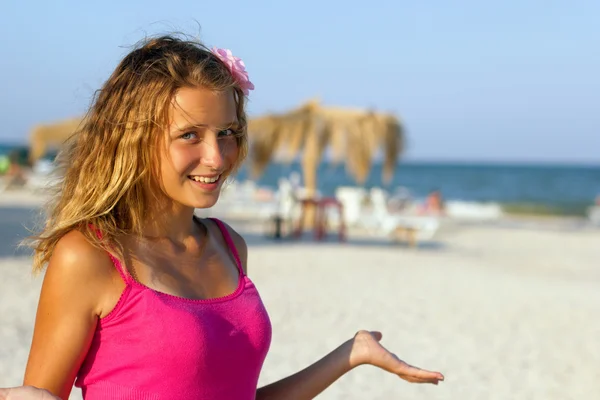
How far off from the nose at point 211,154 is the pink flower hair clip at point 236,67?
19cm

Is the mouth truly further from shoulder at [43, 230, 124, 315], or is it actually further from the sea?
the sea

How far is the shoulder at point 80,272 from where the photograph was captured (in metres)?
1.46

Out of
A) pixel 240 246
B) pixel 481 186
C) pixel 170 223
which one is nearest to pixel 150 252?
pixel 170 223

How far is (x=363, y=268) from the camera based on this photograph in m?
9.82

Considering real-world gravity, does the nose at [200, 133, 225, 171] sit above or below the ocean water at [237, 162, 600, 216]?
above

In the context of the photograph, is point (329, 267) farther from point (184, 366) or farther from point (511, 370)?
point (184, 366)

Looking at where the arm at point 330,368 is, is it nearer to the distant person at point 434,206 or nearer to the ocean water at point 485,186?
the distant person at point 434,206

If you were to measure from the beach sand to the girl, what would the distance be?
2769 mm

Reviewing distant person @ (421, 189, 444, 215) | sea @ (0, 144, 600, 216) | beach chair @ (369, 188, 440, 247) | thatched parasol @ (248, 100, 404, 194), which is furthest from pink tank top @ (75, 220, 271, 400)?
sea @ (0, 144, 600, 216)

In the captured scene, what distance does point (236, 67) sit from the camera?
1.80 metres

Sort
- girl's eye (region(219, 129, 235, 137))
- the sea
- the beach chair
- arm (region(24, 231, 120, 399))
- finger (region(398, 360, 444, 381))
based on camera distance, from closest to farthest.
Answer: arm (region(24, 231, 120, 399)) < girl's eye (region(219, 129, 235, 137)) < finger (region(398, 360, 444, 381)) < the beach chair < the sea

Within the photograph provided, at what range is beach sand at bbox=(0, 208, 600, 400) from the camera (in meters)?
4.78

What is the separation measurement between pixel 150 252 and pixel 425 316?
17.7 ft

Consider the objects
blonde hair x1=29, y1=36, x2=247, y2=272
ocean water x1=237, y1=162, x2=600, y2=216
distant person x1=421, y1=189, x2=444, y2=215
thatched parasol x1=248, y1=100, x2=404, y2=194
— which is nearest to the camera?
blonde hair x1=29, y1=36, x2=247, y2=272
